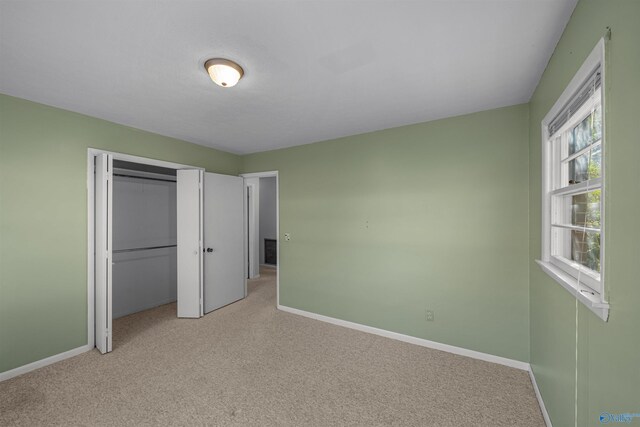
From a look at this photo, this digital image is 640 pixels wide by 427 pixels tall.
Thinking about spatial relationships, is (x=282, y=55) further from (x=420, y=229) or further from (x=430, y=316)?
(x=430, y=316)

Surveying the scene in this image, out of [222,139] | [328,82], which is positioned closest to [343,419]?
[328,82]

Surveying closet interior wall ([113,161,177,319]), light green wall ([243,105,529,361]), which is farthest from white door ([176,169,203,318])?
light green wall ([243,105,529,361])

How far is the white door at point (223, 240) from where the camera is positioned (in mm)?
3893

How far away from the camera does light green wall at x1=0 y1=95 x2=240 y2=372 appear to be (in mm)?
2293

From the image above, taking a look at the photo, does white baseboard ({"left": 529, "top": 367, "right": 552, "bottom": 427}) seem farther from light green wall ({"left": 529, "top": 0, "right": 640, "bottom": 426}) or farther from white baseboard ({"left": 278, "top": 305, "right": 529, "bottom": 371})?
light green wall ({"left": 529, "top": 0, "right": 640, "bottom": 426})

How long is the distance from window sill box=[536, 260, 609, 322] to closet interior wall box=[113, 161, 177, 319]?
4.70m

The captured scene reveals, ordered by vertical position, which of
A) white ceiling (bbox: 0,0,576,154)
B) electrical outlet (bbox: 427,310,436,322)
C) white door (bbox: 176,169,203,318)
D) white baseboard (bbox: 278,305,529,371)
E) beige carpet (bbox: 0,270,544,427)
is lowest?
beige carpet (bbox: 0,270,544,427)

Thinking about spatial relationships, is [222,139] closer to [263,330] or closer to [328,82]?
[328,82]

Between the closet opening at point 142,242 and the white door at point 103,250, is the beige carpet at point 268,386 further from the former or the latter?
the closet opening at point 142,242

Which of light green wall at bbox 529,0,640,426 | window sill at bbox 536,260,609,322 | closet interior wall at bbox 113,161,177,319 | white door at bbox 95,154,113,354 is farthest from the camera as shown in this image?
closet interior wall at bbox 113,161,177,319

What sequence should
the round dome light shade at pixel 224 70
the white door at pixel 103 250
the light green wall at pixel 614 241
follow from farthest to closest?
the white door at pixel 103 250, the round dome light shade at pixel 224 70, the light green wall at pixel 614 241

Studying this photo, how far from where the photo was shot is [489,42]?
1.60 meters

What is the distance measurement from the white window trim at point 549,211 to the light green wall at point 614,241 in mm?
26

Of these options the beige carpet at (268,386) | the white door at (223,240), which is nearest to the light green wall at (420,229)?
the beige carpet at (268,386)
